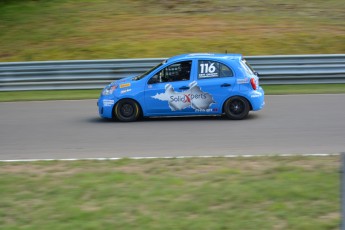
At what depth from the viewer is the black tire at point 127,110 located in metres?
14.2

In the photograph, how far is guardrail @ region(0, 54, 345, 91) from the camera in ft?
60.6

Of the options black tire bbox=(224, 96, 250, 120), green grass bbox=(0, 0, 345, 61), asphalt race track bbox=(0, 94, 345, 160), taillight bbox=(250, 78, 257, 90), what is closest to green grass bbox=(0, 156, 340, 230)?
asphalt race track bbox=(0, 94, 345, 160)

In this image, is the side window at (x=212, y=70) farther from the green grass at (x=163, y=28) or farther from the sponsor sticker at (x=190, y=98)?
the green grass at (x=163, y=28)

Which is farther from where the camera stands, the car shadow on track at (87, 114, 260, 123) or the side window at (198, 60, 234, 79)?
the car shadow on track at (87, 114, 260, 123)

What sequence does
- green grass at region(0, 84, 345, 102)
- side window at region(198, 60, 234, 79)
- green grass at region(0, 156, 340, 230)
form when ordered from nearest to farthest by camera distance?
green grass at region(0, 156, 340, 230), side window at region(198, 60, 234, 79), green grass at region(0, 84, 345, 102)

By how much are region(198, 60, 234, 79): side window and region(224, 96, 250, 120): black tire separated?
57 centimetres

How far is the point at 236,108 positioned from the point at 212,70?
0.97 metres

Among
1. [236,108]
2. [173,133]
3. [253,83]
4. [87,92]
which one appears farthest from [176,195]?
[87,92]

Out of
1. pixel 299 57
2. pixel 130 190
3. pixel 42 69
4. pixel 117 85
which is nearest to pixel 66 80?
pixel 42 69

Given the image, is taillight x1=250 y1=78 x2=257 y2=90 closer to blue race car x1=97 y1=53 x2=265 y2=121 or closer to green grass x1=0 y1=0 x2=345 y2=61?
blue race car x1=97 y1=53 x2=265 y2=121

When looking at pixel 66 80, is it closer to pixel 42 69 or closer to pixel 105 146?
pixel 42 69

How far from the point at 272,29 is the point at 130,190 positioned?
52.3ft

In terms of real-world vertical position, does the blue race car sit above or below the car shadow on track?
above

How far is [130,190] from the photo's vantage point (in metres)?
7.95
